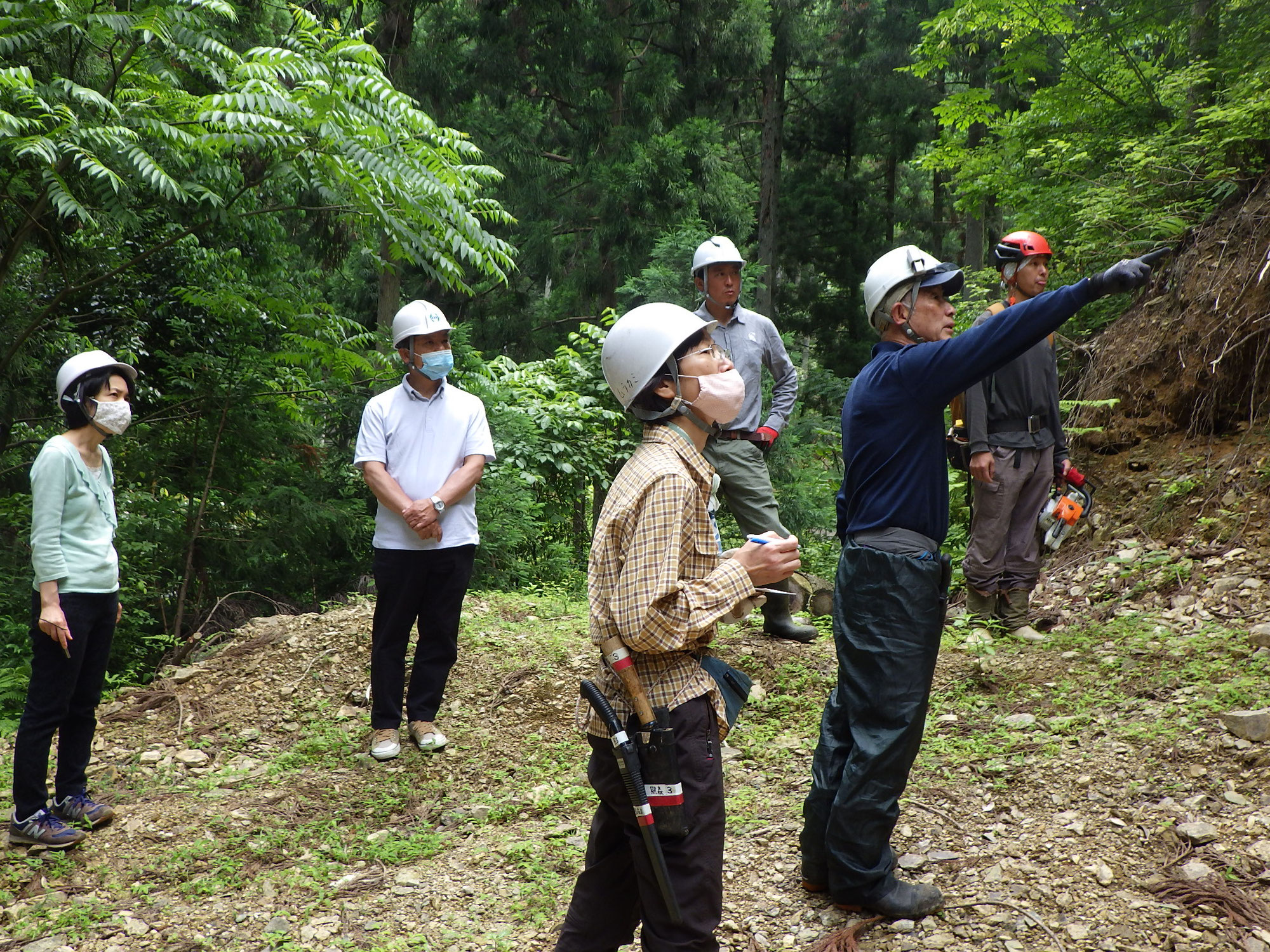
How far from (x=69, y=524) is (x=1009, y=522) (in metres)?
5.32

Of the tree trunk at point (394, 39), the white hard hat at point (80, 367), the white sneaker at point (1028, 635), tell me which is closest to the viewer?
the white hard hat at point (80, 367)

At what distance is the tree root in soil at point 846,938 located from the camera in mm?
3172

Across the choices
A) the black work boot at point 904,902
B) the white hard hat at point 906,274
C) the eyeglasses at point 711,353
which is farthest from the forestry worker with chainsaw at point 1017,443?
the eyeglasses at point 711,353

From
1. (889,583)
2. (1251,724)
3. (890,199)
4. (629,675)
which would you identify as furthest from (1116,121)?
(890,199)

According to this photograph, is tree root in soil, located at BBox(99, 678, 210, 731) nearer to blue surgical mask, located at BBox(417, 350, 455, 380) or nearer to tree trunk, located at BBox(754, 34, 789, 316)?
blue surgical mask, located at BBox(417, 350, 455, 380)

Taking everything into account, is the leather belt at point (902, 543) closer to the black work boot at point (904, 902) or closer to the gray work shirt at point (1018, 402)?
the black work boot at point (904, 902)

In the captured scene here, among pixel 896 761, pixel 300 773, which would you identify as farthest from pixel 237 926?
pixel 896 761

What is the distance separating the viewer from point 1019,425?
231 inches

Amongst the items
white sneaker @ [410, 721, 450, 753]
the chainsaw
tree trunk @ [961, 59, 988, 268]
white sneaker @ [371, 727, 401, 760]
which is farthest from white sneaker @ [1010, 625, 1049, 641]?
tree trunk @ [961, 59, 988, 268]

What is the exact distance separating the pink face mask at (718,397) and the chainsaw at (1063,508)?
→ 4.02 metres

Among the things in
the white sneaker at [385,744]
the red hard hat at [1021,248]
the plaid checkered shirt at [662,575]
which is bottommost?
the white sneaker at [385,744]

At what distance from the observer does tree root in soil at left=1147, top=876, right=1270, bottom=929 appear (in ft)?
10.2

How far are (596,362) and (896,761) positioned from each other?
878 centimetres

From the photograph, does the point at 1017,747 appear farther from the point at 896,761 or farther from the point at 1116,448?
the point at 1116,448
